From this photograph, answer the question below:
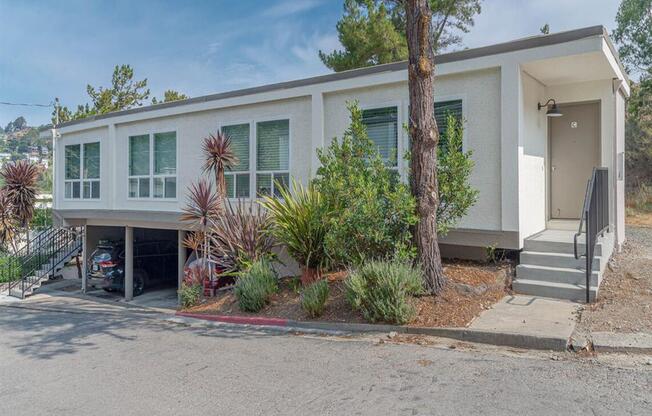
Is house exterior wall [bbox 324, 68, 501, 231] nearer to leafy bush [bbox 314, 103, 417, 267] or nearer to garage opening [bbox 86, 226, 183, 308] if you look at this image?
leafy bush [bbox 314, 103, 417, 267]

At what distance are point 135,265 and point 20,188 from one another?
5827 mm

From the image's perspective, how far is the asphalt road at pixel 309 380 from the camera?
4012 mm

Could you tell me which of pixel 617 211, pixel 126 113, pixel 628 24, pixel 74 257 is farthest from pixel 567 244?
pixel 628 24

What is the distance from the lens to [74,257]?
709 inches

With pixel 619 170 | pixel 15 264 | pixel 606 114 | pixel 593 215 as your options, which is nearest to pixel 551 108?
pixel 606 114

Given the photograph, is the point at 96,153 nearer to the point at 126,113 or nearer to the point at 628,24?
the point at 126,113

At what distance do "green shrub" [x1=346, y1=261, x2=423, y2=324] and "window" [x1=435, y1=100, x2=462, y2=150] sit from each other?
2.90 meters

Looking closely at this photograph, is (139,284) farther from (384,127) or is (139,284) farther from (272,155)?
(384,127)

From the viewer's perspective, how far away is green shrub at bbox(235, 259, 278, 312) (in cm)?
837

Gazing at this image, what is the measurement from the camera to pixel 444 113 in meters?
8.68

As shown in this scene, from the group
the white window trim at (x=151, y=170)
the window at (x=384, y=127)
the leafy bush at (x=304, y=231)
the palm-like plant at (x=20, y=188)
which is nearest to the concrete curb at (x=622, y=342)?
the leafy bush at (x=304, y=231)

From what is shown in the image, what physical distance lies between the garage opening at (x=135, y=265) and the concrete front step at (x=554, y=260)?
955 centimetres

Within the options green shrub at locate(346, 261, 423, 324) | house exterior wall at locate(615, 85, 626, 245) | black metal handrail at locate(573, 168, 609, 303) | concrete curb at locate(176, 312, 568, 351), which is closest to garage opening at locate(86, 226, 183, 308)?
concrete curb at locate(176, 312, 568, 351)

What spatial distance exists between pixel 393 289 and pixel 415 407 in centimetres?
247
